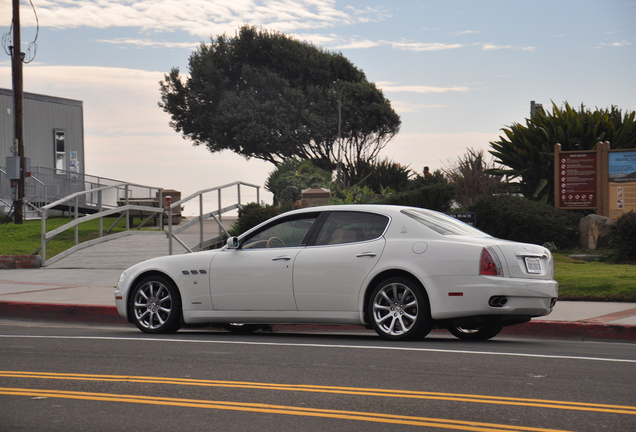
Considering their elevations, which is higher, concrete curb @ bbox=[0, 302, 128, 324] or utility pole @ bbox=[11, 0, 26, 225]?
utility pole @ bbox=[11, 0, 26, 225]

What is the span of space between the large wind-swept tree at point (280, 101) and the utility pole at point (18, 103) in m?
23.6

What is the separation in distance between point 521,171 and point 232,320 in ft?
46.9

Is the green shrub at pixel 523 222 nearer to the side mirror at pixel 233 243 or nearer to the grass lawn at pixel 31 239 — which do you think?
the side mirror at pixel 233 243

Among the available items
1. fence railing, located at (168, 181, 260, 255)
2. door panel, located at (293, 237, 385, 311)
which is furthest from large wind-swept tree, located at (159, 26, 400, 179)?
door panel, located at (293, 237, 385, 311)

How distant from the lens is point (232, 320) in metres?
9.56

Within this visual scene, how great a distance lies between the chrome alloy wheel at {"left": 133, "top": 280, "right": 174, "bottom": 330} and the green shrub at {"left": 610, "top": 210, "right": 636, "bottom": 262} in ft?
33.9

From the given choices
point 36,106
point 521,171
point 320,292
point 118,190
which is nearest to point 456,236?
point 320,292

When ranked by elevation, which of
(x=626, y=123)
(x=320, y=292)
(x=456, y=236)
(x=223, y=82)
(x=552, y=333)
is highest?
(x=223, y=82)

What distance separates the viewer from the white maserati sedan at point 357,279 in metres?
8.34

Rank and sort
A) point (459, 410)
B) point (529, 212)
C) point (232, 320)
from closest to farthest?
1. point (459, 410)
2. point (232, 320)
3. point (529, 212)

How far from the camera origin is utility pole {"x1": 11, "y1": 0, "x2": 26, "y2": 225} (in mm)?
27312

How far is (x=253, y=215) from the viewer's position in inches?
763

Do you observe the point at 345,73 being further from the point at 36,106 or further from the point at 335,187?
the point at 335,187

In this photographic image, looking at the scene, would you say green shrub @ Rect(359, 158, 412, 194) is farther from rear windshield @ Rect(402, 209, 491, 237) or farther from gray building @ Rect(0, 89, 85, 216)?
rear windshield @ Rect(402, 209, 491, 237)
